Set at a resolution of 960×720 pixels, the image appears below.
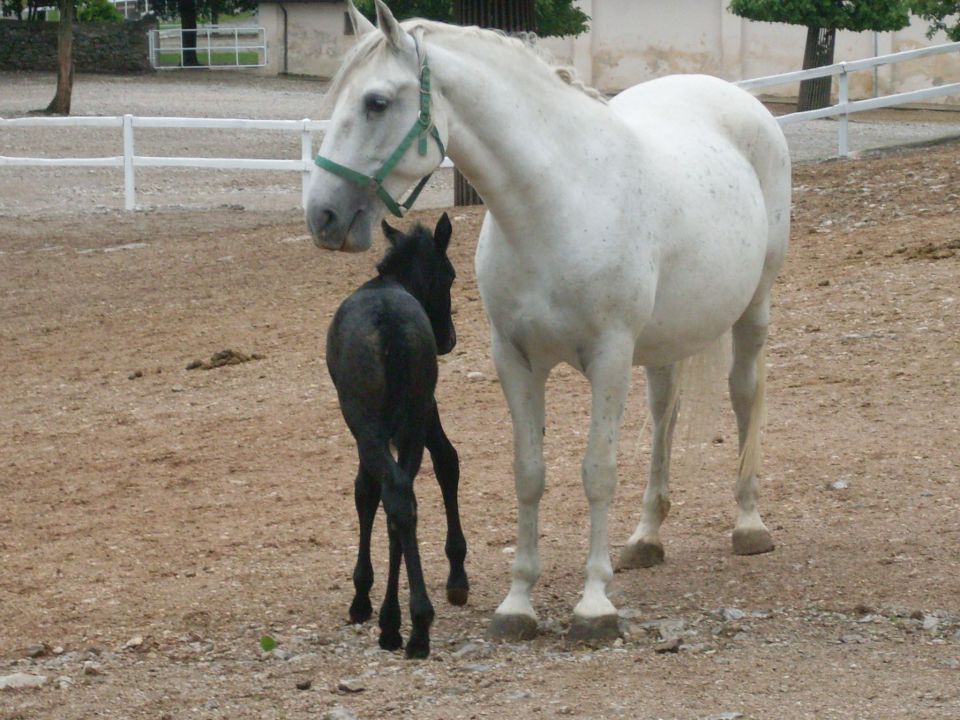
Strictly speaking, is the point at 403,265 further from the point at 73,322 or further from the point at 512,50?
the point at 73,322

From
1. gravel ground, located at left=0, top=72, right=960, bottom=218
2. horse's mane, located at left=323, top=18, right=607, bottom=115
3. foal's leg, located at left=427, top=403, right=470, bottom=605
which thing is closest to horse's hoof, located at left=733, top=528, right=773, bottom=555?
foal's leg, located at left=427, top=403, right=470, bottom=605

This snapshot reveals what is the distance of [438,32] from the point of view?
14.9ft

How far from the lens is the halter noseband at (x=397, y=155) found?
4277 mm

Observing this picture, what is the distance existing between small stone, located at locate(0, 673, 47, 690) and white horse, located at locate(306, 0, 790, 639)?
5.15ft

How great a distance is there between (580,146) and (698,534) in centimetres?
233

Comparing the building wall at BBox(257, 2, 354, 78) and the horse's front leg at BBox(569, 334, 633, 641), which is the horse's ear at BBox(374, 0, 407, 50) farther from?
the building wall at BBox(257, 2, 354, 78)

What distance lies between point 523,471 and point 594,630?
63 centimetres

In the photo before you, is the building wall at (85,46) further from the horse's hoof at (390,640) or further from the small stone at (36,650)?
the horse's hoof at (390,640)

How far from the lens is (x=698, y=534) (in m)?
6.39

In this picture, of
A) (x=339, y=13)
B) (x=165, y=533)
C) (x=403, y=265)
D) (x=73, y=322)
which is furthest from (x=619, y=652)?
(x=339, y=13)

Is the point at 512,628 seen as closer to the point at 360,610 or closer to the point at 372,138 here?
the point at 360,610

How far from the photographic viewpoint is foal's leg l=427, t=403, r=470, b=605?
539 cm

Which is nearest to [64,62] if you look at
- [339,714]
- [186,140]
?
[186,140]

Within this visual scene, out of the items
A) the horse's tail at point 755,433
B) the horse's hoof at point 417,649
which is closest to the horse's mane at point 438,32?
the horse's tail at point 755,433
